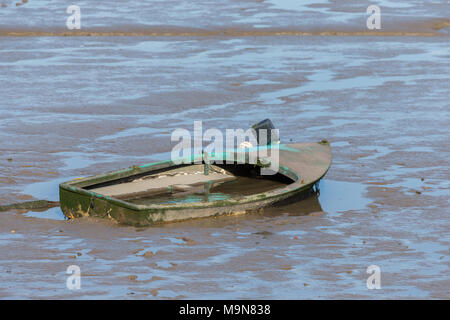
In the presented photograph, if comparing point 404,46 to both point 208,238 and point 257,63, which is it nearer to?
point 257,63

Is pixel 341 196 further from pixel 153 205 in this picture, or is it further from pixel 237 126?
pixel 237 126

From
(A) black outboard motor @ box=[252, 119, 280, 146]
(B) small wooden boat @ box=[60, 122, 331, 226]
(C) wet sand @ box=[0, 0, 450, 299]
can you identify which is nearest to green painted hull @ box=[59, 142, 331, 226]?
(B) small wooden boat @ box=[60, 122, 331, 226]

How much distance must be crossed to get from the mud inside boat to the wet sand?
728mm

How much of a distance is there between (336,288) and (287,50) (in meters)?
17.1

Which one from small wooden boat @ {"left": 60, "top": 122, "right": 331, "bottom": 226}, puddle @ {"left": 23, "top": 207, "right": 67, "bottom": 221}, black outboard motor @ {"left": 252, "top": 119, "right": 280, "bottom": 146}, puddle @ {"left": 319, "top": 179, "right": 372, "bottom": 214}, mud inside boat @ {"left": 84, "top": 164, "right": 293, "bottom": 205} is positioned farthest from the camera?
black outboard motor @ {"left": 252, "top": 119, "right": 280, "bottom": 146}

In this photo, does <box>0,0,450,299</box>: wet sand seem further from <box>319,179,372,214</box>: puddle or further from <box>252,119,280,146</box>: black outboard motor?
<box>252,119,280,146</box>: black outboard motor

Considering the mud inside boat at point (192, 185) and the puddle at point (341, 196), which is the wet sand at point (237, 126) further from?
the mud inside boat at point (192, 185)

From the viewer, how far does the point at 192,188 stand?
11.4 metres

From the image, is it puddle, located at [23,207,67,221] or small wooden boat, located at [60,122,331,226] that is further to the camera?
puddle, located at [23,207,67,221]

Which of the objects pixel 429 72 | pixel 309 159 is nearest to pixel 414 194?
pixel 309 159

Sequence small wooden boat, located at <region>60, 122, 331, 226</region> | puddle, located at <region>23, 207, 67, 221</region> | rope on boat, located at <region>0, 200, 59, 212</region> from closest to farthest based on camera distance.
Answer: small wooden boat, located at <region>60, 122, 331, 226</region>, puddle, located at <region>23, 207, 67, 221</region>, rope on boat, located at <region>0, 200, 59, 212</region>

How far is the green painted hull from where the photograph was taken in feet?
32.2

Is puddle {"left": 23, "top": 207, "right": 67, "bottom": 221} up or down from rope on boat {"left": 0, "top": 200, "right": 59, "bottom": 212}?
down

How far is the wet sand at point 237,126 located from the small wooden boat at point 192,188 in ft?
0.59
